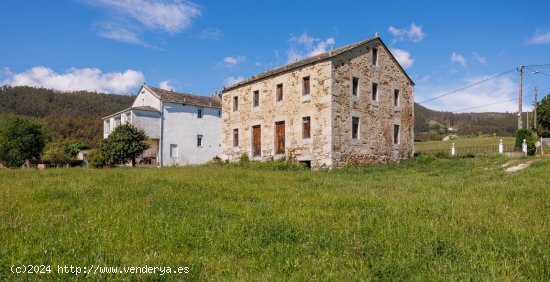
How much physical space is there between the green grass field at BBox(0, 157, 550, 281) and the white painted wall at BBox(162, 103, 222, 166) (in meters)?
28.3

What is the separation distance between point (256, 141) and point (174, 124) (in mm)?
14791

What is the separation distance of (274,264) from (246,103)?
2364 centimetres

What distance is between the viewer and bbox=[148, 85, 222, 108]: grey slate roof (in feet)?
121

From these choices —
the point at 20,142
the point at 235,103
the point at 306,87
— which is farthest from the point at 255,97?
the point at 20,142

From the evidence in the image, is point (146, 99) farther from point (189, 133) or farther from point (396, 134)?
point (396, 134)

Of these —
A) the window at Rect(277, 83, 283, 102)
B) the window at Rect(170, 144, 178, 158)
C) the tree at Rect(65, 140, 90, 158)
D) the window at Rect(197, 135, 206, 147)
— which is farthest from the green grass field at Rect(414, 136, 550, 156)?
the tree at Rect(65, 140, 90, 158)

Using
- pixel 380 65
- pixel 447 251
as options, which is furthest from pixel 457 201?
pixel 380 65

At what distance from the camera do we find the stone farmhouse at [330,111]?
21000 mm

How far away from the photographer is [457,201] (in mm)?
8016

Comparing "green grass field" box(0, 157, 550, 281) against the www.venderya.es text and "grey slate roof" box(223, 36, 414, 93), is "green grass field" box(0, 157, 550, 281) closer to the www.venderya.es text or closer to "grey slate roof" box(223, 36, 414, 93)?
the www.venderya.es text

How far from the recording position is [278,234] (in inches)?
203

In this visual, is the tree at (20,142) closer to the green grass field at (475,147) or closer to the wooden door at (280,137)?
the wooden door at (280,137)

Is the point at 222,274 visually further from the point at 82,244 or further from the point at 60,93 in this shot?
the point at 60,93

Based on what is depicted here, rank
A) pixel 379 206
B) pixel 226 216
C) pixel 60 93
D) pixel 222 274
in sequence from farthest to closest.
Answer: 1. pixel 60 93
2. pixel 379 206
3. pixel 226 216
4. pixel 222 274
